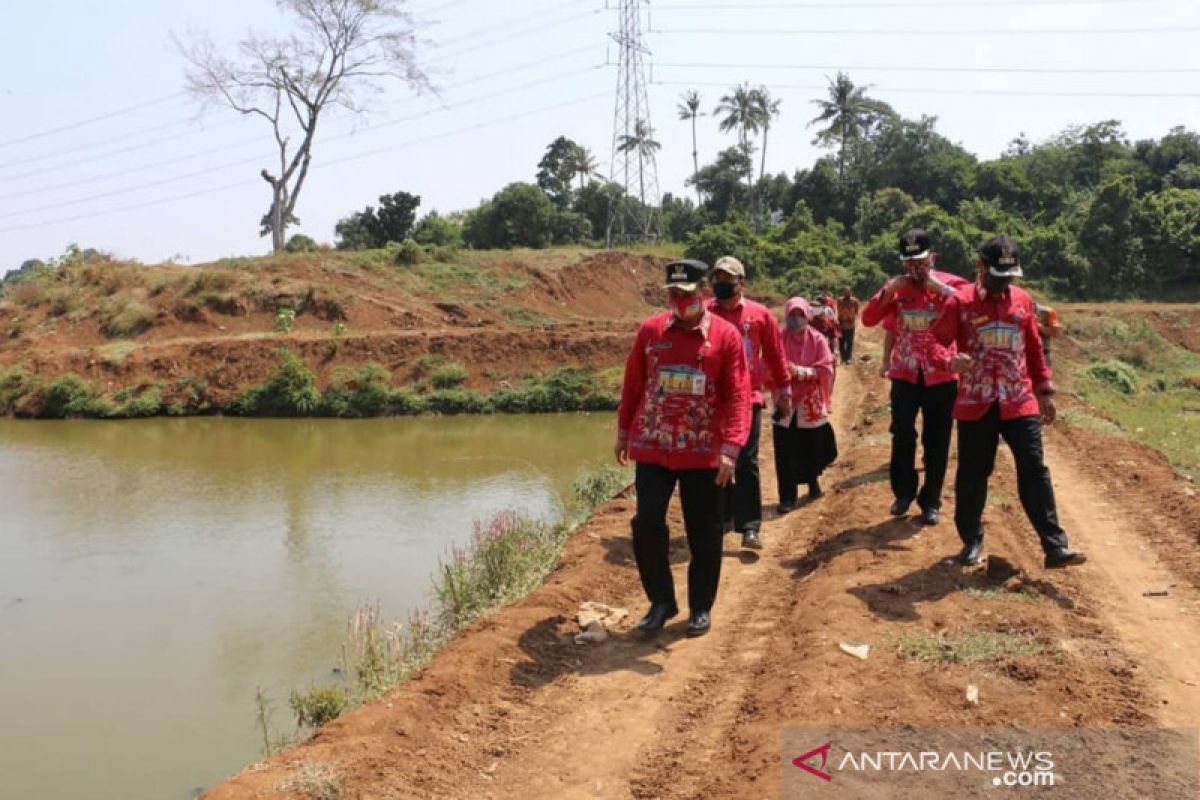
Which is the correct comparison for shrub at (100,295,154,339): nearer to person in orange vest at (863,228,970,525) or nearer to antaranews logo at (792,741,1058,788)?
person in orange vest at (863,228,970,525)

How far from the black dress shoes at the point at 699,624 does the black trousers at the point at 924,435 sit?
213 centimetres

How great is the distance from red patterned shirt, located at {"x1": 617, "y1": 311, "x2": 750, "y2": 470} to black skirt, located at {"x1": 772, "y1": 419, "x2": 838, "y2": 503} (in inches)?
103

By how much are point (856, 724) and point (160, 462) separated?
15.8 metres

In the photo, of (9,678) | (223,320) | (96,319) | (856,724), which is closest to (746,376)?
(856,724)

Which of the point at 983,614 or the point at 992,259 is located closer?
the point at 983,614

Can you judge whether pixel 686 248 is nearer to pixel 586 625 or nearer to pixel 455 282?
pixel 455 282

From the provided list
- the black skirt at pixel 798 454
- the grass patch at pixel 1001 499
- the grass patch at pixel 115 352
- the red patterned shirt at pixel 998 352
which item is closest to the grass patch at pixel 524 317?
the grass patch at pixel 115 352

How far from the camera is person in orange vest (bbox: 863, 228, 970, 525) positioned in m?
6.69

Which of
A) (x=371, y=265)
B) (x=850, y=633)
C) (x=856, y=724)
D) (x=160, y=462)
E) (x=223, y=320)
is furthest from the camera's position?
(x=371, y=265)

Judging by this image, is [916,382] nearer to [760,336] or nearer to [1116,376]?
[760,336]

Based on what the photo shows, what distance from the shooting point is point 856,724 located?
13.2ft

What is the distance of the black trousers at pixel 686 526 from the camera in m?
5.18

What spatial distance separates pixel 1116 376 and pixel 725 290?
14.9 meters

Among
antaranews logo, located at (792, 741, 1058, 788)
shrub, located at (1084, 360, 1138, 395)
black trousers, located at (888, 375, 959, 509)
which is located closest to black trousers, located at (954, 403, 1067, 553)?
black trousers, located at (888, 375, 959, 509)
